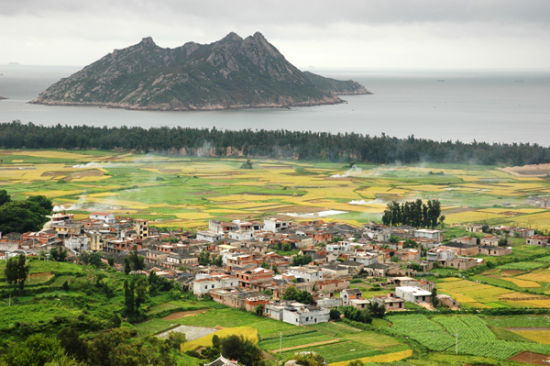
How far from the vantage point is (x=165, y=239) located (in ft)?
179

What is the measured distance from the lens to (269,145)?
12044 centimetres

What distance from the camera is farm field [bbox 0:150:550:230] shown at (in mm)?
68562

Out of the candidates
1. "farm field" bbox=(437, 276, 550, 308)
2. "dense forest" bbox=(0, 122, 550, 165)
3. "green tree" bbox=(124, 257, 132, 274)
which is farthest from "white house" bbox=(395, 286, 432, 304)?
"dense forest" bbox=(0, 122, 550, 165)

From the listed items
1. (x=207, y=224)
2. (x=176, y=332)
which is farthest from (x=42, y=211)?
(x=176, y=332)

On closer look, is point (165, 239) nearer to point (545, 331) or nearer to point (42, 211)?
point (42, 211)

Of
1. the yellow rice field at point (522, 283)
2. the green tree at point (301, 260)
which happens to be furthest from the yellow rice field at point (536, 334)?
the green tree at point (301, 260)

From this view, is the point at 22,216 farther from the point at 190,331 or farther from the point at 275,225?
the point at 190,331

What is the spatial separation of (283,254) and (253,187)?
3234cm

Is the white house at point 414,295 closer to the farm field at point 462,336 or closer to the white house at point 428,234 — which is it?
the farm field at point 462,336

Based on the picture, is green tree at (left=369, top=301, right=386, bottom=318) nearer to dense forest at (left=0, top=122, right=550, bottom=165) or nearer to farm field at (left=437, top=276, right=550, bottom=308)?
farm field at (left=437, top=276, right=550, bottom=308)

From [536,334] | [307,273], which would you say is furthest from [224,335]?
[536,334]

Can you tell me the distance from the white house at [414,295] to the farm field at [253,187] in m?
22.9

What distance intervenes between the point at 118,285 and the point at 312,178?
2140 inches

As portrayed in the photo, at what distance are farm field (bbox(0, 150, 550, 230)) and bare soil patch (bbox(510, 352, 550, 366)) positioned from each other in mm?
30730
